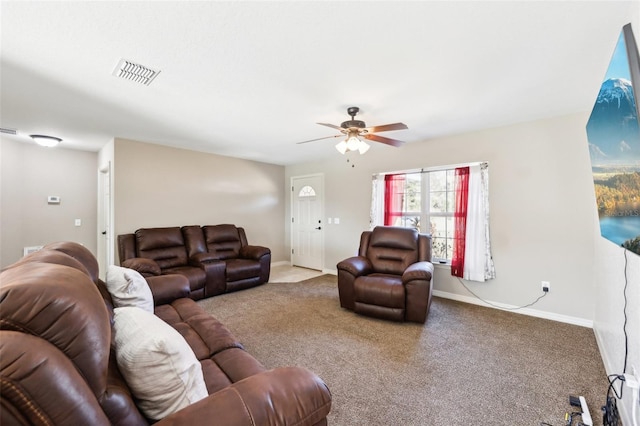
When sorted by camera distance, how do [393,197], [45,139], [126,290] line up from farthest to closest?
1. [393,197]
2. [45,139]
3. [126,290]

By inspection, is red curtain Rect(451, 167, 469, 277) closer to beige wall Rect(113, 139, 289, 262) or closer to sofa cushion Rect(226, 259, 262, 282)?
sofa cushion Rect(226, 259, 262, 282)

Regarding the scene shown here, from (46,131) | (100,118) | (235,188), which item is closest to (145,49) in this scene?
(100,118)

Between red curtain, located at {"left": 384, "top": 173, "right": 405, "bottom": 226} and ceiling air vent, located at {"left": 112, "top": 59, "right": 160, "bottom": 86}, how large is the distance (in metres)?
3.45

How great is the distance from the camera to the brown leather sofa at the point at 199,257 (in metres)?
3.80

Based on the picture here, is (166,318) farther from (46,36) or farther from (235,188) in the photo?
(235,188)

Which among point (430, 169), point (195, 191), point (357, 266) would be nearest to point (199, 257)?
point (195, 191)

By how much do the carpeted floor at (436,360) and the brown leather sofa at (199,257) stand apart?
1.62 feet

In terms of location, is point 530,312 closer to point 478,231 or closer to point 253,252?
point 478,231

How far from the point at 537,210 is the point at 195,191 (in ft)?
17.0

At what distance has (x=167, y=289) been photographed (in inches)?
94.6

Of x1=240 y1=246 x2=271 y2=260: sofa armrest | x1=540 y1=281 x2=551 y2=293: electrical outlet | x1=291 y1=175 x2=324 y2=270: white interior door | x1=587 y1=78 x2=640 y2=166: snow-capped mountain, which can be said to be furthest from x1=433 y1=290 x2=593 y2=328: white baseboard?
x1=240 y1=246 x2=271 y2=260: sofa armrest

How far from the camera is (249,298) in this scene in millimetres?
3908

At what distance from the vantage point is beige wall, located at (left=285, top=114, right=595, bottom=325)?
297cm

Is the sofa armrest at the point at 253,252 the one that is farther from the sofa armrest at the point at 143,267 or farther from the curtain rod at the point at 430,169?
the curtain rod at the point at 430,169
